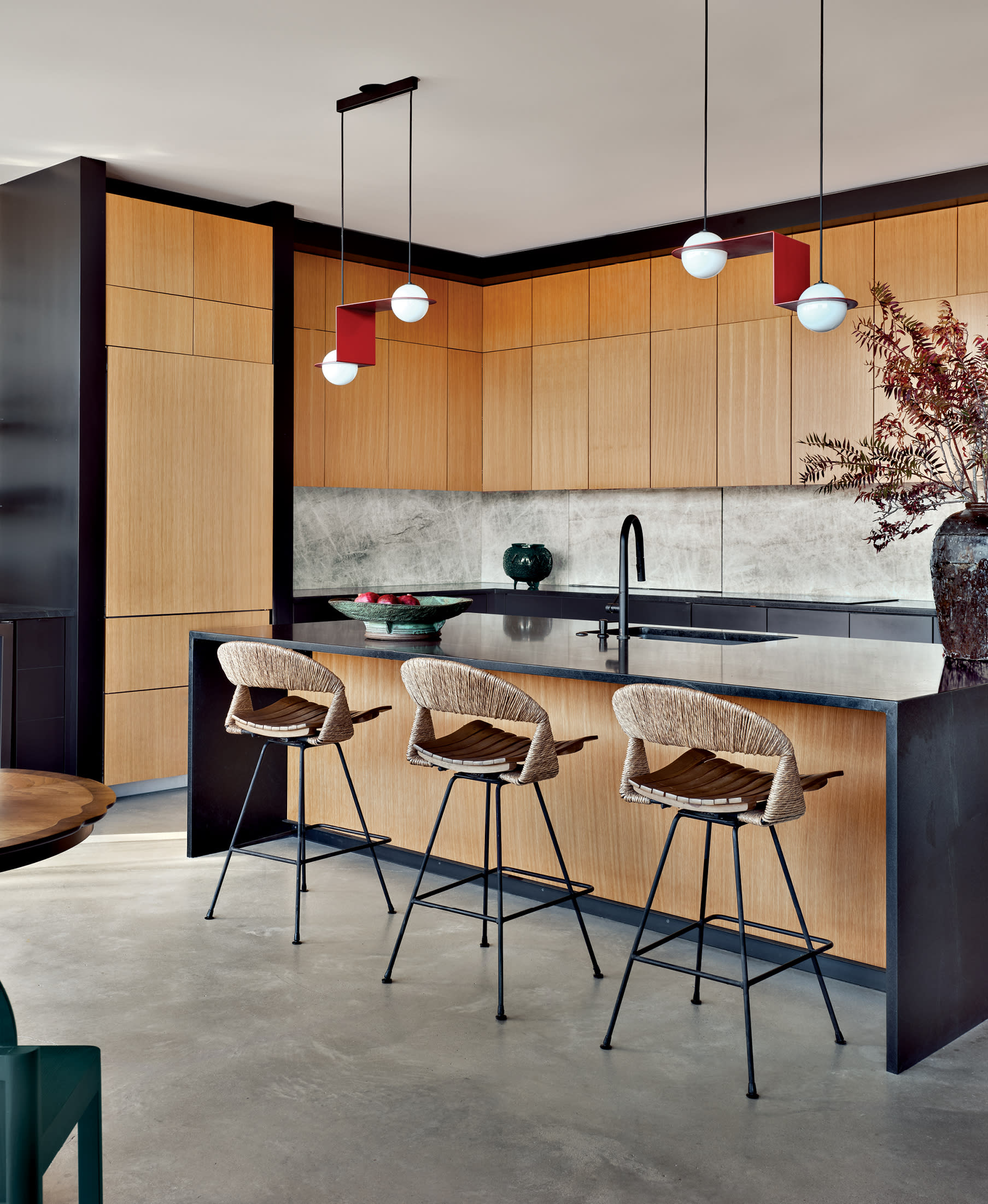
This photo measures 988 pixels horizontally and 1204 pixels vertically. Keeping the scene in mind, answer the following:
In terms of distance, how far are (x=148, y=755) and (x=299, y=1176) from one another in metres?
3.60

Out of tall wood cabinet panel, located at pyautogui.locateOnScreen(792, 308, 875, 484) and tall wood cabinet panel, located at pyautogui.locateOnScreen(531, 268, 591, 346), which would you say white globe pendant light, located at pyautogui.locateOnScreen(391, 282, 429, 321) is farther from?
tall wood cabinet panel, located at pyautogui.locateOnScreen(531, 268, 591, 346)

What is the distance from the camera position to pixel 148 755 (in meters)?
5.66

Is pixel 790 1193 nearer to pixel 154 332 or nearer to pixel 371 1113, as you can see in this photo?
pixel 371 1113

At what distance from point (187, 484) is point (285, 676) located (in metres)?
2.30

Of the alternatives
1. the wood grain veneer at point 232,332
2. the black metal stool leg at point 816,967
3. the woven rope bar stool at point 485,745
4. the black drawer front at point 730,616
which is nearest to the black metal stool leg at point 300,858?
the woven rope bar stool at point 485,745

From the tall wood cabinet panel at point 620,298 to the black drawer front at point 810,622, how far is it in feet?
6.31

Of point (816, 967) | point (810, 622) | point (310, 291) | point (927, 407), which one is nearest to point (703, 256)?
point (927, 407)

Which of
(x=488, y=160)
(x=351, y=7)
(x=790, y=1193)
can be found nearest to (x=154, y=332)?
(x=488, y=160)

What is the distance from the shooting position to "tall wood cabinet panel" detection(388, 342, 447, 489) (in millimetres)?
7121

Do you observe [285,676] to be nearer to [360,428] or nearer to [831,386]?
[360,428]

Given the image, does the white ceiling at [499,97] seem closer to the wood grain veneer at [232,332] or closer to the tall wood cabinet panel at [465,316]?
the wood grain veneer at [232,332]

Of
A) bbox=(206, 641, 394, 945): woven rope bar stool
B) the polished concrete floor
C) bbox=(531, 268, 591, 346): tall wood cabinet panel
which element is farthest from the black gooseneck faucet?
bbox=(531, 268, 591, 346): tall wood cabinet panel

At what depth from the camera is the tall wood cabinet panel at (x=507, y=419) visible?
742 centimetres

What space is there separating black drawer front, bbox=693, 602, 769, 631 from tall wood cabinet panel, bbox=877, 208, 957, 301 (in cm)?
169
